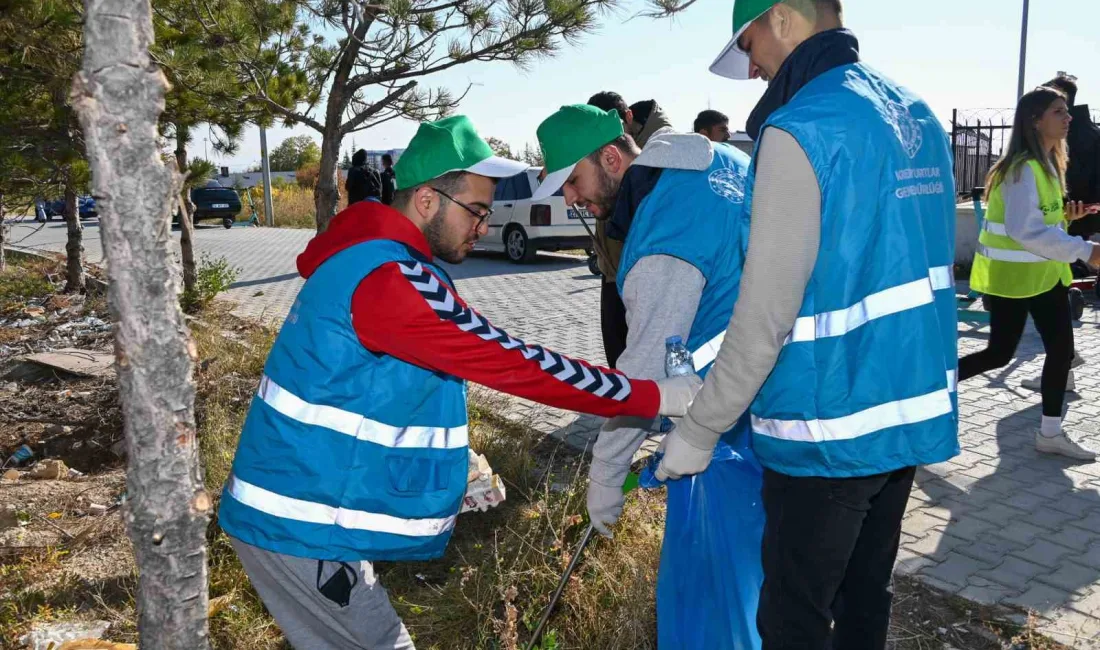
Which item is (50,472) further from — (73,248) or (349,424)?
(73,248)

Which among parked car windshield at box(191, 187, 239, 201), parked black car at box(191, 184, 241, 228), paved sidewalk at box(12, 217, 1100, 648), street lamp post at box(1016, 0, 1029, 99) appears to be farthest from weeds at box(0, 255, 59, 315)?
street lamp post at box(1016, 0, 1029, 99)

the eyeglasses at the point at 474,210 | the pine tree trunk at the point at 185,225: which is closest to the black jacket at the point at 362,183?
the pine tree trunk at the point at 185,225

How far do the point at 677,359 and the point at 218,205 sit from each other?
1201 inches

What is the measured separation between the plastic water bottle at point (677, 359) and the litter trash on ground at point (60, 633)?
7.35 feet

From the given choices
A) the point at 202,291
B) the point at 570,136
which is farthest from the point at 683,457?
the point at 202,291

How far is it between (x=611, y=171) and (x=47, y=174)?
6872mm

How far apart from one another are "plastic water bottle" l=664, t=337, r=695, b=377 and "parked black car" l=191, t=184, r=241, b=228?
2988 cm

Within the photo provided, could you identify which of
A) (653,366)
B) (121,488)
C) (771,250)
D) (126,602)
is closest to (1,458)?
(121,488)

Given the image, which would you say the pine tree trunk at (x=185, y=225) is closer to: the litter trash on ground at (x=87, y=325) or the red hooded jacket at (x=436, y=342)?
the litter trash on ground at (x=87, y=325)

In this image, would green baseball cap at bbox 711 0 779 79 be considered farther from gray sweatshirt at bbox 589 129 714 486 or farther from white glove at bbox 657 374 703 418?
white glove at bbox 657 374 703 418

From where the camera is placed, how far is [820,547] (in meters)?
2.01

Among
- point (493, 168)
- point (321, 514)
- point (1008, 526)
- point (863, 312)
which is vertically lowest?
point (1008, 526)

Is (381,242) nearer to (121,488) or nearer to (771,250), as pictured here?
(771,250)

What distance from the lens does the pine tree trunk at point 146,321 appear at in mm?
1636
